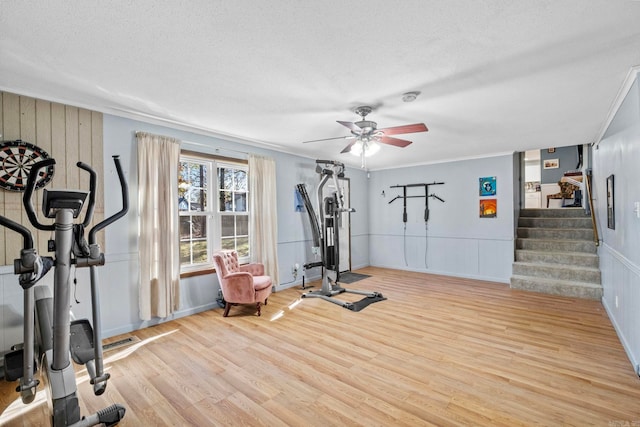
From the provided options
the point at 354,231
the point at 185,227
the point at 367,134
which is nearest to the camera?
the point at 367,134

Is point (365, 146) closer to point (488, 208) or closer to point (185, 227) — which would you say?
point (185, 227)

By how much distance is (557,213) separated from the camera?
652 cm

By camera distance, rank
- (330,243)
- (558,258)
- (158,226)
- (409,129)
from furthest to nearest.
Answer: (558,258)
(330,243)
(158,226)
(409,129)

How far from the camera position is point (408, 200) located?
23.4 feet

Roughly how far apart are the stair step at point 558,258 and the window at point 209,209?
5.34 meters

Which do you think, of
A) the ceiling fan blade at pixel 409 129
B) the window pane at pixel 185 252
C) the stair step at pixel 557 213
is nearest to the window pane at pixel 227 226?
the window pane at pixel 185 252

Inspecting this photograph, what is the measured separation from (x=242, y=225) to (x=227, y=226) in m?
0.27

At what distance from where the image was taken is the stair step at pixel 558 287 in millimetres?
4676

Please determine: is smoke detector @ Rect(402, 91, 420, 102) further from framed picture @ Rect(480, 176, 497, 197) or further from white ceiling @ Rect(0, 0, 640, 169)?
framed picture @ Rect(480, 176, 497, 197)

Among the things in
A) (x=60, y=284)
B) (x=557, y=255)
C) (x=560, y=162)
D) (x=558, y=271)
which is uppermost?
(x=560, y=162)

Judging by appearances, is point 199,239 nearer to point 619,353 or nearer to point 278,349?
point 278,349

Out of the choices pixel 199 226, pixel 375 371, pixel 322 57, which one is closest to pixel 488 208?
pixel 375 371

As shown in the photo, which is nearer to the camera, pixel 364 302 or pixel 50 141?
pixel 50 141

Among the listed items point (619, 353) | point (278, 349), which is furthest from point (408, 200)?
point (278, 349)
